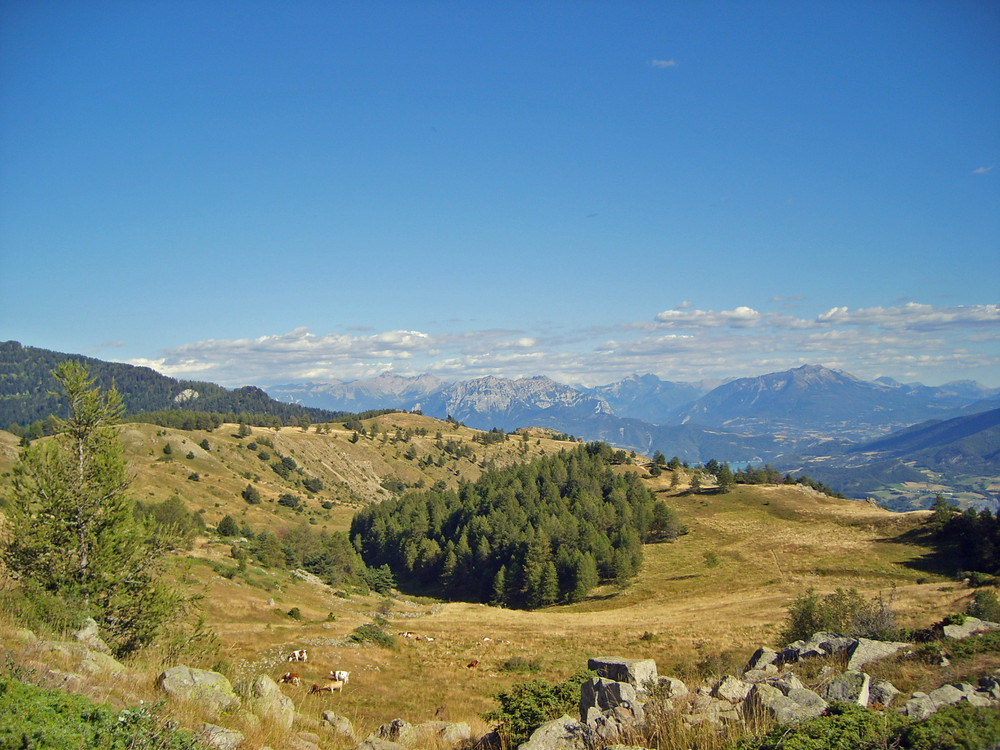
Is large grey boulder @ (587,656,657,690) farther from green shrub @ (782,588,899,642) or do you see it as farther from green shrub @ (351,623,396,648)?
green shrub @ (351,623,396,648)

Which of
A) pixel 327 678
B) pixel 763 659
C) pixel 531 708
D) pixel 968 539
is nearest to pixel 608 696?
pixel 531 708

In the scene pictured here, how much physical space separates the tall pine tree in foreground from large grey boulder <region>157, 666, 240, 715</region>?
5687mm

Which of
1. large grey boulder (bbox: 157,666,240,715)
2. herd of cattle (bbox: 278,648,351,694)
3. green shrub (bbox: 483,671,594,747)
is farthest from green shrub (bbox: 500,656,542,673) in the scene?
large grey boulder (bbox: 157,666,240,715)

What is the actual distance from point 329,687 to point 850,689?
23477mm

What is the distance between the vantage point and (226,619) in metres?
44.4

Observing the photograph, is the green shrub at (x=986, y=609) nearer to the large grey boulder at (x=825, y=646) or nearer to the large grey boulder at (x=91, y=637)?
the large grey boulder at (x=825, y=646)

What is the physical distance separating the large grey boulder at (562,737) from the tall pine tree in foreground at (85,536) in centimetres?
1291

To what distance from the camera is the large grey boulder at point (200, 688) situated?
11406 mm

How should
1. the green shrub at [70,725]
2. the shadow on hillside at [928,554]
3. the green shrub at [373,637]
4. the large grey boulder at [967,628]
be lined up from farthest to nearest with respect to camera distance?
the shadow on hillside at [928,554] → the green shrub at [373,637] → the large grey boulder at [967,628] → the green shrub at [70,725]

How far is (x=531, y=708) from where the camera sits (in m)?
14.4

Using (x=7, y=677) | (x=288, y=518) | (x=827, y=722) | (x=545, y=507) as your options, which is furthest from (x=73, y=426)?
(x=288, y=518)

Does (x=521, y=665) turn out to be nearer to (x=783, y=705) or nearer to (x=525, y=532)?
(x=783, y=705)

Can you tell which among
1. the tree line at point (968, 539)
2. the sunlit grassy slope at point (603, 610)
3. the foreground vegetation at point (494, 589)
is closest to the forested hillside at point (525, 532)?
the foreground vegetation at point (494, 589)

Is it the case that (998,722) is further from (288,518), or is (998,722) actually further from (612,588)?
(288,518)
